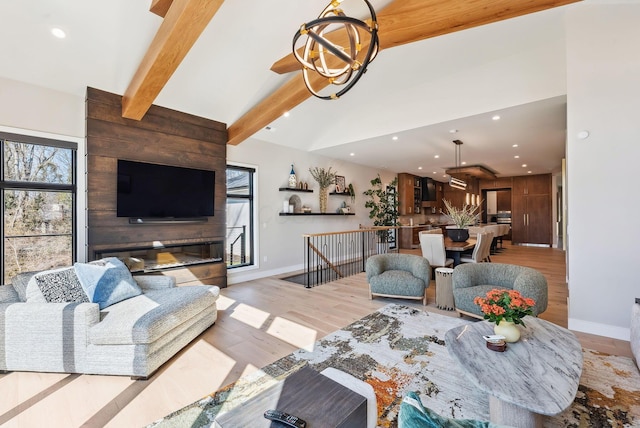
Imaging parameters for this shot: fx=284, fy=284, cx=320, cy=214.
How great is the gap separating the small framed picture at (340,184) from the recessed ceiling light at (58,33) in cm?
598

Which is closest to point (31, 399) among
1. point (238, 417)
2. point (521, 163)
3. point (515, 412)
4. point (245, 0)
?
point (238, 417)

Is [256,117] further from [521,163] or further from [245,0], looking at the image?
[521,163]

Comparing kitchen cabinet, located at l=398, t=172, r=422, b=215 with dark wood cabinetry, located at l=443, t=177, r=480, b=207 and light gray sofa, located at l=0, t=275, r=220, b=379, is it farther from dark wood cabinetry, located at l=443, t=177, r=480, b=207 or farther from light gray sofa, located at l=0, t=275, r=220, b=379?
light gray sofa, located at l=0, t=275, r=220, b=379

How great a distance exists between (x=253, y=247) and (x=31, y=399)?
3991mm

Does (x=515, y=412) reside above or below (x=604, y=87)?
below

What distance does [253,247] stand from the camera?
5.96 meters

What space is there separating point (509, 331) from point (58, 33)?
5092 mm

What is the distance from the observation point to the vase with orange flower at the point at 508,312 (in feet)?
6.59

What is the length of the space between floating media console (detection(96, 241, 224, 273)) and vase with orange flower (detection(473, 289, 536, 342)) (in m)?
4.34

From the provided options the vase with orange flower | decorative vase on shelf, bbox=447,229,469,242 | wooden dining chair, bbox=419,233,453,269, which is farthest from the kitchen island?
the vase with orange flower

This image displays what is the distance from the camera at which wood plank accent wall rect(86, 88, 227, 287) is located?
12.4 feet

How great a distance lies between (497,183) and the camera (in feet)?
38.6

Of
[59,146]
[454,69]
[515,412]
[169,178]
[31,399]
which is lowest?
[31,399]

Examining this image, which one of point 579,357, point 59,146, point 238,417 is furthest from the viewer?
point 59,146
